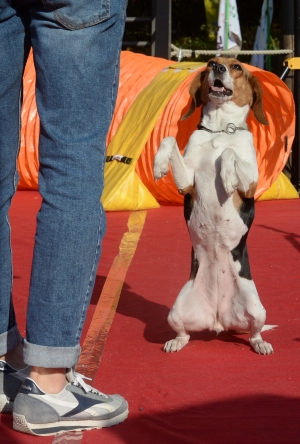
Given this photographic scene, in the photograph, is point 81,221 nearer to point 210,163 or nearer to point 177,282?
point 210,163

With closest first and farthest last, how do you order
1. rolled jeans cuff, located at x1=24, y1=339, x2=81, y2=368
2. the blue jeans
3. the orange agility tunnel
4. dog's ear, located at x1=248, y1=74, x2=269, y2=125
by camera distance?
the blue jeans < rolled jeans cuff, located at x1=24, y1=339, x2=81, y2=368 < dog's ear, located at x1=248, y1=74, x2=269, y2=125 < the orange agility tunnel

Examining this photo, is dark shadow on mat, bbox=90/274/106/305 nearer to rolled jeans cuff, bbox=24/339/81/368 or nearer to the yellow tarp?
rolled jeans cuff, bbox=24/339/81/368

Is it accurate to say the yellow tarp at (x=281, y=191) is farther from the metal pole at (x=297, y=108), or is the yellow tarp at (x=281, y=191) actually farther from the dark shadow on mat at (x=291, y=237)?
the dark shadow on mat at (x=291, y=237)

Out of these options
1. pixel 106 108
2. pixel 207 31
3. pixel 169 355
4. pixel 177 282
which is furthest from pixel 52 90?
pixel 207 31

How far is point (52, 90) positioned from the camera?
2336 mm

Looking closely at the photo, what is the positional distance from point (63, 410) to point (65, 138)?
2.93 feet

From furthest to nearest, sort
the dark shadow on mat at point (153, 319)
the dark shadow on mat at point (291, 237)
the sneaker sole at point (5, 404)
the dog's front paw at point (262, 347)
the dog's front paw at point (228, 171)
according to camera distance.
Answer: the dark shadow on mat at point (291, 237)
the dark shadow on mat at point (153, 319)
the dog's front paw at point (228, 171)
the dog's front paw at point (262, 347)
the sneaker sole at point (5, 404)

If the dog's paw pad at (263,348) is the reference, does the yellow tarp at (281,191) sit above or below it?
below

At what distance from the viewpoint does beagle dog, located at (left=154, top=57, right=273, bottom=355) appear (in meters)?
3.73

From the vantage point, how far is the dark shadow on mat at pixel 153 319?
3875 millimetres

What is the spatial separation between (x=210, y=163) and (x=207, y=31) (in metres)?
16.4

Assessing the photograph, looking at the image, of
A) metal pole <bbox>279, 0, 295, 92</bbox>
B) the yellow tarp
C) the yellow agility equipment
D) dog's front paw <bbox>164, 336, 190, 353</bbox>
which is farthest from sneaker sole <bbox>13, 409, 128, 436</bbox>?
metal pole <bbox>279, 0, 295, 92</bbox>

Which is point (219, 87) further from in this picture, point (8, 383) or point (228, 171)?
point (8, 383)

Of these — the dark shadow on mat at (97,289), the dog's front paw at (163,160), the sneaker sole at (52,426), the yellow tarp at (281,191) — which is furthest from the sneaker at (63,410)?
the yellow tarp at (281,191)
